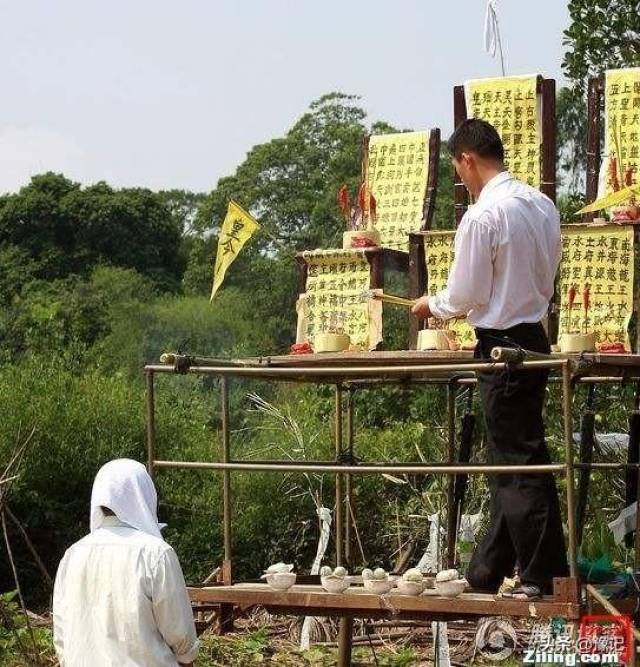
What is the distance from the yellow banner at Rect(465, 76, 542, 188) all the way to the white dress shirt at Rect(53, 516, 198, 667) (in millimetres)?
2882

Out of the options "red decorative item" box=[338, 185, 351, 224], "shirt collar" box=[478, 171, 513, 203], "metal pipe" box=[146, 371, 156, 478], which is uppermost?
"red decorative item" box=[338, 185, 351, 224]

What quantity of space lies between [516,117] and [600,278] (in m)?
0.82

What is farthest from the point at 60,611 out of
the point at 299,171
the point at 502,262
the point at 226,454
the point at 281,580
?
the point at 299,171

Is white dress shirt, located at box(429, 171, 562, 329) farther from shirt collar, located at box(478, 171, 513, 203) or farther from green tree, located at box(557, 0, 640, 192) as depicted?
green tree, located at box(557, 0, 640, 192)

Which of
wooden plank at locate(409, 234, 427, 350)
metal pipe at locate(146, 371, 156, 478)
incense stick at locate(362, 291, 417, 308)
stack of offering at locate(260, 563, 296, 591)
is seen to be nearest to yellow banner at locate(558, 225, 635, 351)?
wooden plank at locate(409, 234, 427, 350)

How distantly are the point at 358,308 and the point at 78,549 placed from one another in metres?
2.60

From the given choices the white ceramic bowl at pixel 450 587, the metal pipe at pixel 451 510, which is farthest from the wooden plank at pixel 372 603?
the metal pipe at pixel 451 510

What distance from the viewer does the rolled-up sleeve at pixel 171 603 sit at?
185 inches

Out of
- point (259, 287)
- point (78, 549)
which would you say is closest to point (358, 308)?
point (78, 549)

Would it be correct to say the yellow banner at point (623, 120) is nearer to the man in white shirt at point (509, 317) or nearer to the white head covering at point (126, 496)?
the man in white shirt at point (509, 317)

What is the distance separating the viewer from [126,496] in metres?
4.77

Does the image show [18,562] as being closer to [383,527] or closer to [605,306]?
[383,527]

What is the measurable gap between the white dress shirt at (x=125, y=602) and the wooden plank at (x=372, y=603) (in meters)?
0.85

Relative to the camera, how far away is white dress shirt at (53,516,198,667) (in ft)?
15.4
